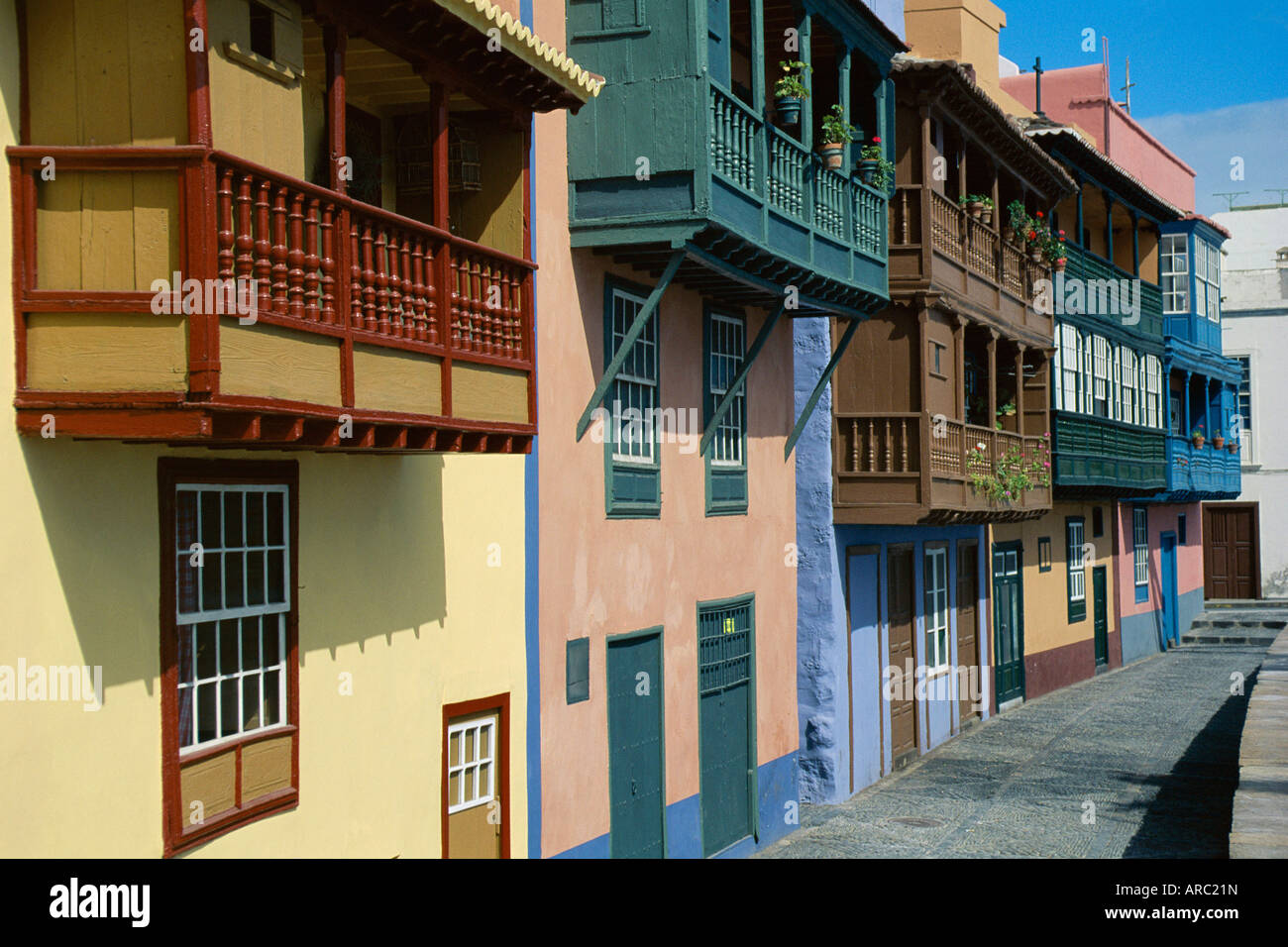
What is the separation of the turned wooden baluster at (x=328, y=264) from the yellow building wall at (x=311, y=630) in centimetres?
103

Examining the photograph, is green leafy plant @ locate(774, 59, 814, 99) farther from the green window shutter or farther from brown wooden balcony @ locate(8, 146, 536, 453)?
brown wooden balcony @ locate(8, 146, 536, 453)

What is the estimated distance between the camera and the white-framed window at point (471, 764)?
35.7 ft

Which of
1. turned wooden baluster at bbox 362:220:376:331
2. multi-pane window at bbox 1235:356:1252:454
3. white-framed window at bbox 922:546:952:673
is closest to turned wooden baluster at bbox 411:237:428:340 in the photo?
turned wooden baluster at bbox 362:220:376:331

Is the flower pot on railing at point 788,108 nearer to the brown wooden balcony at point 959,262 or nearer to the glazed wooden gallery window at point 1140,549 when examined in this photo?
the brown wooden balcony at point 959,262

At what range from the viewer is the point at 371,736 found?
973 cm

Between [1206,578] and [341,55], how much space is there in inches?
1628

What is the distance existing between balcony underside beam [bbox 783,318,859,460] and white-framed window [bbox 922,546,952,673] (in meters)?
5.21

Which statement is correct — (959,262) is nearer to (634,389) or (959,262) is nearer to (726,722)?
(726,722)

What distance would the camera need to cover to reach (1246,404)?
43.5 metres

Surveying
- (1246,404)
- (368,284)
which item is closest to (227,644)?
(368,284)

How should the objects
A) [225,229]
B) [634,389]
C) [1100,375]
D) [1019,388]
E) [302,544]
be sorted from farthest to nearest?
[1100,375] < [1019,388] < [634,389] < [302,544] < [225,229]

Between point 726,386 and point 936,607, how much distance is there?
807 cm
